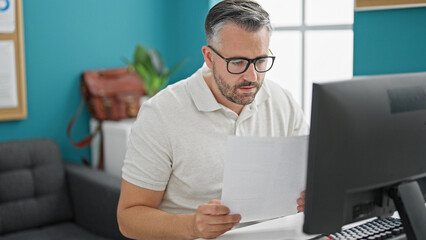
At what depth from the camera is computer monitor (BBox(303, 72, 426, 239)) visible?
997 millimetres

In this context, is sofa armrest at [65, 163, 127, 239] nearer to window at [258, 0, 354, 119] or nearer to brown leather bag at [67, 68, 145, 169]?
brown leather bag at [67, 68, 145, 169]

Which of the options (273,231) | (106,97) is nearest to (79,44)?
(106,97)

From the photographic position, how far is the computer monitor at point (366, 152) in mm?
997

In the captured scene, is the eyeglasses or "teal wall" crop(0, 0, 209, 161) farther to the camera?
"teal wall" crop(0, 0, 209, 161)

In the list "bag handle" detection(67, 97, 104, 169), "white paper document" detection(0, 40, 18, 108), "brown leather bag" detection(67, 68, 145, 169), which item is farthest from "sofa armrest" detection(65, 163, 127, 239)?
"white paper document" detection(0, 40, 18, 108)

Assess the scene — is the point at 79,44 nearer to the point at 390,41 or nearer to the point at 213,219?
the point at 390,41

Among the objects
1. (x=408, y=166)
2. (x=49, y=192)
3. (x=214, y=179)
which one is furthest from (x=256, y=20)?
(x=49, y=192)

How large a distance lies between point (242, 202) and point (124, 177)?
44 cm

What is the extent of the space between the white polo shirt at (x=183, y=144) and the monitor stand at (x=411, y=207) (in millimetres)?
610

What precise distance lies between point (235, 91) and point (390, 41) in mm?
731

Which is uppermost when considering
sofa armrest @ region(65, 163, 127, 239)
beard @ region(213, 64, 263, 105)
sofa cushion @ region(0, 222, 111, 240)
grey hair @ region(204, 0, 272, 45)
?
grey hair @ region(204, 0, 272, 45)

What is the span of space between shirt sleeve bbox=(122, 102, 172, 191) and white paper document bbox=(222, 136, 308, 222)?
0.35 metres

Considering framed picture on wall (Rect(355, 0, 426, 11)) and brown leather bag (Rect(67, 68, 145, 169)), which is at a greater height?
framed picture on wall (Rect(355, 0, 426, 11))

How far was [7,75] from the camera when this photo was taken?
2.96 m
